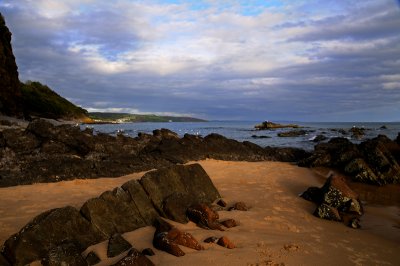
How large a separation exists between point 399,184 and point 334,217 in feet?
17.8

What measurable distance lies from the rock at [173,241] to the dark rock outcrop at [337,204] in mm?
3867

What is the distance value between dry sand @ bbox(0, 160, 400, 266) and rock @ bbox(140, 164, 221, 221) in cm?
53

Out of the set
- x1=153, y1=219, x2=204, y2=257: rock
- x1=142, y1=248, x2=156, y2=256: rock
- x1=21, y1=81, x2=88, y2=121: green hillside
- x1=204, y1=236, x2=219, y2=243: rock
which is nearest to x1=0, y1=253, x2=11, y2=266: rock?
x1=142, y1=248, x2=156, y2=256: rock

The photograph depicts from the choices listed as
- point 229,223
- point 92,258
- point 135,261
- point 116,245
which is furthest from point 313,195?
point 92,258

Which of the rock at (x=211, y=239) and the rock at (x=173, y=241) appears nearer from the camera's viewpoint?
the rock at (x=173, y=241)

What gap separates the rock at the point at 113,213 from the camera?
626 cm

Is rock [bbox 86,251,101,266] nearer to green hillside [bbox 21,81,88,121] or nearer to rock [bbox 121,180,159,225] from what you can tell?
rock [bbox 121,180,159,225]

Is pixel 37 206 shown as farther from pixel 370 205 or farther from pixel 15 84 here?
pixel 15 84

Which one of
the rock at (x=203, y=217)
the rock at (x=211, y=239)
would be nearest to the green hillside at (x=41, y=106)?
the rock at (x=203, y=217)

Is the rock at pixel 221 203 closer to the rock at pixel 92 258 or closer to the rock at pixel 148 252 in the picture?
the rock at pixel 148 252

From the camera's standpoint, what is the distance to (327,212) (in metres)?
8.28

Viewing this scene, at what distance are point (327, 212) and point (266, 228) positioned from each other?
198 centimetres

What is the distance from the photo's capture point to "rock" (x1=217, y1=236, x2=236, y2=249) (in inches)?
230

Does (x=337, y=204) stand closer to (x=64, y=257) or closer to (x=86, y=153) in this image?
(x=64, y=257)
